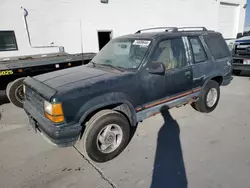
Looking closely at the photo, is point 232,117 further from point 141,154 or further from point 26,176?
point 26,176

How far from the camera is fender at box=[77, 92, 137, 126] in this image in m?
2.57

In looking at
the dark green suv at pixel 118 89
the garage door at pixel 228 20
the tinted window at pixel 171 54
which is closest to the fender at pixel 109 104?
the dark green suv at pixel 118 89

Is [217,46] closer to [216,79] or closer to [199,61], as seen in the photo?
[216,79]

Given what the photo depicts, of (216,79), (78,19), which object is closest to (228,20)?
(78,19)

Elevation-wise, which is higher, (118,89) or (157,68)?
(157,68)

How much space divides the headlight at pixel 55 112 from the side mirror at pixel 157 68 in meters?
1.53

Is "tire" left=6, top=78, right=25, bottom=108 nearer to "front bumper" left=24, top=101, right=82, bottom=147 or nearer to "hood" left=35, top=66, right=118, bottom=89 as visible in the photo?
"hood" left=35, top=66, right=118, bottom=89

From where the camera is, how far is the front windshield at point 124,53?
10.7ft

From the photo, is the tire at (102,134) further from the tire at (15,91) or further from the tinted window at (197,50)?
the tire at (15,91)

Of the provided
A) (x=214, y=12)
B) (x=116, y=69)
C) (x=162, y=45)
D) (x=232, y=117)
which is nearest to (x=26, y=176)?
(x=116, y=69)

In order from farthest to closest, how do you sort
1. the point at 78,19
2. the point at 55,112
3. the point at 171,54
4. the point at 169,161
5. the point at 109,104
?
1. the point at 78,19
2. the point at 171,54
3. the point at 169,161
4. the point at 109,104
5. the point at 55,112

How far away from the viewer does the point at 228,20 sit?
15500 mm

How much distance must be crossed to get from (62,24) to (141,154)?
23.1 ft

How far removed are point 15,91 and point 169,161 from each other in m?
4.43
